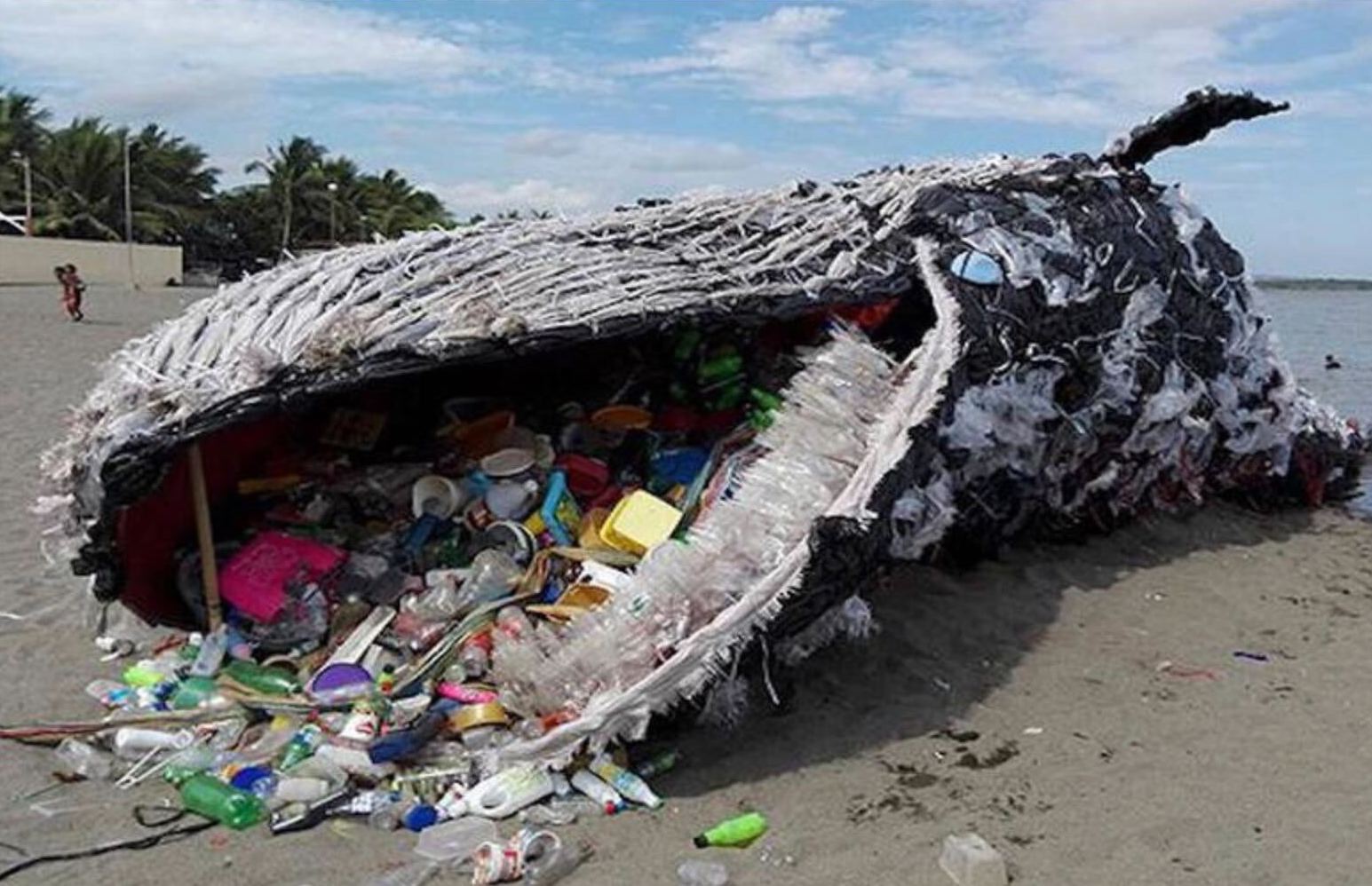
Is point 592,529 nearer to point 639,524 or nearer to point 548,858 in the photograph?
point 639,524

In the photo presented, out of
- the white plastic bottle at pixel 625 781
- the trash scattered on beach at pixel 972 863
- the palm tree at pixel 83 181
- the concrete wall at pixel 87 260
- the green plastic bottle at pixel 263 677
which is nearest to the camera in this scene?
the trash scattered on beach at pixel 972 863

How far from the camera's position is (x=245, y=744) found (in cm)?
454

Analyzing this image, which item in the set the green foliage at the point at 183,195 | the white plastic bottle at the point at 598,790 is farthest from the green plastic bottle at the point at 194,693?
the green foliage at the point at 183,195

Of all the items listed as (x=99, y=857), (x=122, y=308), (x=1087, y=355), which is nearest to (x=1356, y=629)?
(x=1087, y=355)

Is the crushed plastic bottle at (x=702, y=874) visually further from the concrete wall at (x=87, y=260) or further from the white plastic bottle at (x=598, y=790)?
the concrete wall at (x=87, y=260)

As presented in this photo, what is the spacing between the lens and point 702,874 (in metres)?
3.70

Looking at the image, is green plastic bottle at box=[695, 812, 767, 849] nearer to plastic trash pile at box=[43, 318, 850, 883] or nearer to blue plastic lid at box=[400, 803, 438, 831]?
plastic trash pile at box=[43, 318, 850, 883]

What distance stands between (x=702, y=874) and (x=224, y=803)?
148cm

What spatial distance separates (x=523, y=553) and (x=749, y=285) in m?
1.38

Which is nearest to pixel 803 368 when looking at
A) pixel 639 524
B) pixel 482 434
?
pixel 639 524

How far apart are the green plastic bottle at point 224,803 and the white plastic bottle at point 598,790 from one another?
948 mm

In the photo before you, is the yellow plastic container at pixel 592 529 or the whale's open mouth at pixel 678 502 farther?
the yellow plastic container at pixel 592 529

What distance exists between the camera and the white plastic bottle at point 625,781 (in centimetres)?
413

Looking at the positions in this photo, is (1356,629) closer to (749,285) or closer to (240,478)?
(749,285)
